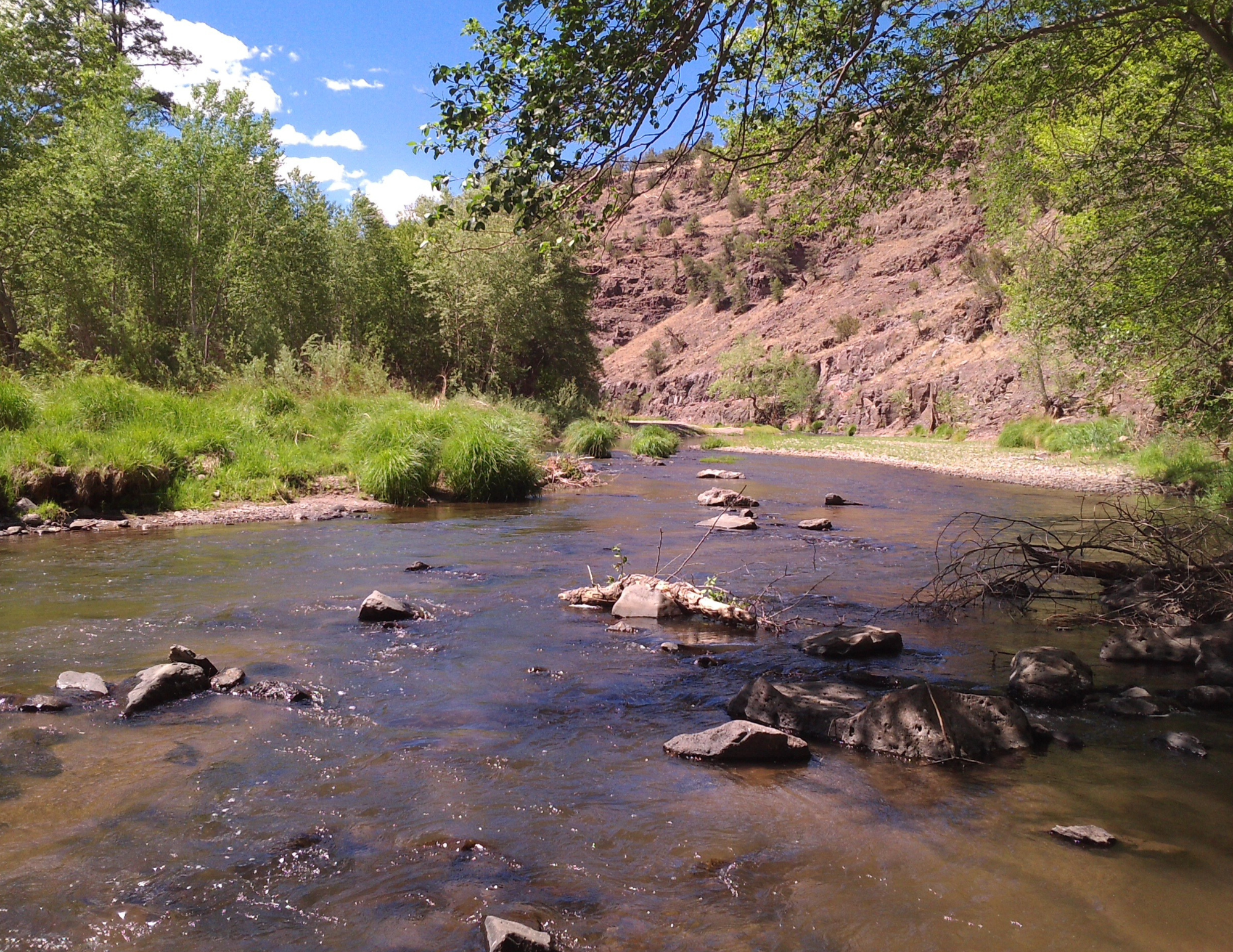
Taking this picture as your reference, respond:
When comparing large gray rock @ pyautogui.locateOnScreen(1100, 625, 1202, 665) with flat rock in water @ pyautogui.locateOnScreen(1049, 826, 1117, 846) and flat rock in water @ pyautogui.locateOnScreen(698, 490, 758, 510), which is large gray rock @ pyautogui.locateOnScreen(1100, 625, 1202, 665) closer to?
flat rock in water @ pyautogui.locateOnScreen(1049, 826, 1117, 846)

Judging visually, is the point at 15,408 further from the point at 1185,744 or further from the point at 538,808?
the point at 1185,744

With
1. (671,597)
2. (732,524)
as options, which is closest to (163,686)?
(671,597)

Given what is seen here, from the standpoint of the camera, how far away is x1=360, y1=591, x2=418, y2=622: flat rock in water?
7516 mm

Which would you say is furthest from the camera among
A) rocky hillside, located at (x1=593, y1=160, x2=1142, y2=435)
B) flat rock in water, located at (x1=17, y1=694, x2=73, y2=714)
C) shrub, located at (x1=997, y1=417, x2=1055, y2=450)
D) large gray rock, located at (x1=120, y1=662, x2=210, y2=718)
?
rocky hillside, located at (x1=593, y1=160, x2=1142, y2=435)

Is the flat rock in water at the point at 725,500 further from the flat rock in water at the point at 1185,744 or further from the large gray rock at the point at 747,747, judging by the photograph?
the large gray rock at the point at 747,747

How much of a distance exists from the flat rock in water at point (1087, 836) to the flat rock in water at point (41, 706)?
5.75 metres

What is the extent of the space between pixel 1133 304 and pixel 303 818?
12.7 metres

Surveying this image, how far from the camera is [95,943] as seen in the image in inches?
117

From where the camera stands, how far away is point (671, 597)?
822 centimetres

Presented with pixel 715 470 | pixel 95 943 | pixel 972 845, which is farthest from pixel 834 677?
pixel 715 470

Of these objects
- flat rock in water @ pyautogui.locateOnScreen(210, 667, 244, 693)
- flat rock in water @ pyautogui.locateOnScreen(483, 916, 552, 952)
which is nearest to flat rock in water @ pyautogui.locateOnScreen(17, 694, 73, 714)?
flat rock in water @ pyautogui.locateOnScreen(210, 667, 244, 693)

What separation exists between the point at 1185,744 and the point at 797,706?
7.35 ft

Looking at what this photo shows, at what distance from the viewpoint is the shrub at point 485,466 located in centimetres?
1634

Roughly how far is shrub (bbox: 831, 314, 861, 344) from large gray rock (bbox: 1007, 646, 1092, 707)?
60613mm
